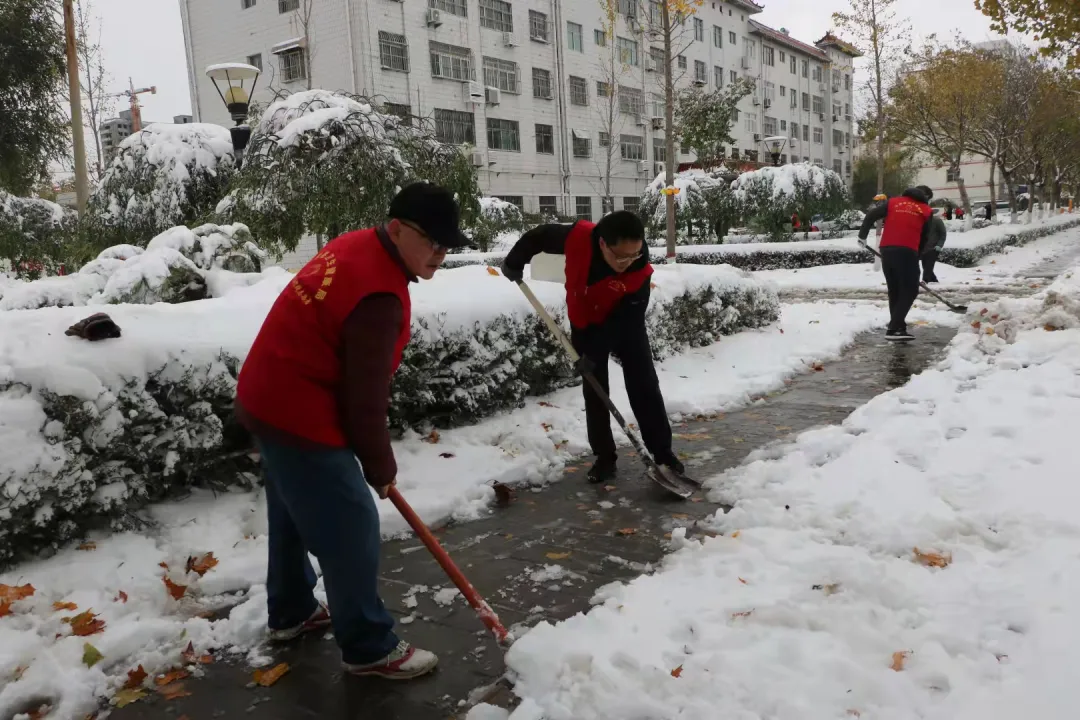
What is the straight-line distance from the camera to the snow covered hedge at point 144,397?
3191 mm

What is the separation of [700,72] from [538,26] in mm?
15024

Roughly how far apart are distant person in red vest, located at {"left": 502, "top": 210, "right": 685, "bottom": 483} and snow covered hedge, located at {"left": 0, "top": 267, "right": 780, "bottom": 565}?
0.81m

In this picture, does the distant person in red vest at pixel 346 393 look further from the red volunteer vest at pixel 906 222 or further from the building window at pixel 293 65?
the building window at pixel 293 65

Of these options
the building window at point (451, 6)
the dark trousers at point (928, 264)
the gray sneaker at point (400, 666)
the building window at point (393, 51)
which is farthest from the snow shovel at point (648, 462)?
the building window at point (451, 6)

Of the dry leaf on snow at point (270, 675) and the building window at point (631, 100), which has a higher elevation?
the building window at point (631, 100)

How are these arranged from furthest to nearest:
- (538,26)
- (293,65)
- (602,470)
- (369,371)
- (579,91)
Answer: (579,91) < (538,26) < (293,65) < (602,470) < (369,371)

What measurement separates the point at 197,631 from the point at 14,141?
13965 mm

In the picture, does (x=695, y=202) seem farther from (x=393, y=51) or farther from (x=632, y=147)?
(x=632, y=147)

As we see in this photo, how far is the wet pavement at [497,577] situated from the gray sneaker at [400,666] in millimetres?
35

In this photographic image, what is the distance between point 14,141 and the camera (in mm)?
13539

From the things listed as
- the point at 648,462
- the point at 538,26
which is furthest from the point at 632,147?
the point at 648,462

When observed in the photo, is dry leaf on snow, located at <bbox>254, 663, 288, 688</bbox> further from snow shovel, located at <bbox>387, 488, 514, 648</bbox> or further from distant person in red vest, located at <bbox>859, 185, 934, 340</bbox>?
distant person in red vest, located at <bbox>859, 185, 934, 340</bbox>

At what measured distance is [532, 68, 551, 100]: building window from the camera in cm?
3148

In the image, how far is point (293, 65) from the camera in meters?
26.2
